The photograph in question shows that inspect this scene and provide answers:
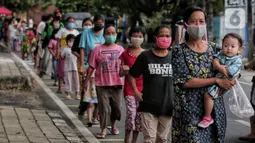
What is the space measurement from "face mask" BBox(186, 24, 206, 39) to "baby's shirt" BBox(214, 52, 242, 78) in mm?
215

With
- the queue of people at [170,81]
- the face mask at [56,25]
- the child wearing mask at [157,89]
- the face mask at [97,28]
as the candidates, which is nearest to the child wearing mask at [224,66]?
the queue of people at [170,81]

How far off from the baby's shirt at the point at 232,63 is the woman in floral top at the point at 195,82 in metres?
0.10

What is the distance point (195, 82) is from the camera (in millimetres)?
4980

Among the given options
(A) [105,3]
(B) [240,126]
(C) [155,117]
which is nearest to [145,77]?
(C) [155,117]

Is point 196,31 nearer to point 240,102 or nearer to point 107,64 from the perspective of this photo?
point 240,102

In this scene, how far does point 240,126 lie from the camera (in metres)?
9.91

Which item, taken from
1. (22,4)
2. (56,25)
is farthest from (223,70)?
(22,4)

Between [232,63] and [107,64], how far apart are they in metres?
4.01

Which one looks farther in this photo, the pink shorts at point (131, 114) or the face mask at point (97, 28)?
the face mask at point (97, 28)

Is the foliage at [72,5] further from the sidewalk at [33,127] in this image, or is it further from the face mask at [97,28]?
the face mask at [97,28]

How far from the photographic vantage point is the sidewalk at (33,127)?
7984 mm

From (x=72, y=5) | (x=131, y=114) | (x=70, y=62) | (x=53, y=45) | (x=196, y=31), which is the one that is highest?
(x=72, y=5)

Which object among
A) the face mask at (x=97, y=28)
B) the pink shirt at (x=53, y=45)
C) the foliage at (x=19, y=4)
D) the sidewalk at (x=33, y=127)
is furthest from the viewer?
the foliage at (x=19, y=4)

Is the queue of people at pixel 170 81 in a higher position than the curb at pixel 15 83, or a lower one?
higher
